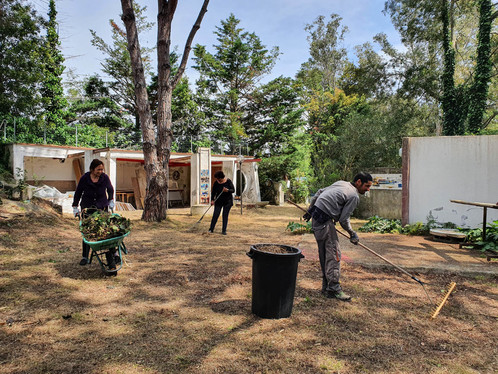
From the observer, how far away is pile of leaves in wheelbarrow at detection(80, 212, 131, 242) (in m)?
4.82

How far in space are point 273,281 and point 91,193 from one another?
358 cm

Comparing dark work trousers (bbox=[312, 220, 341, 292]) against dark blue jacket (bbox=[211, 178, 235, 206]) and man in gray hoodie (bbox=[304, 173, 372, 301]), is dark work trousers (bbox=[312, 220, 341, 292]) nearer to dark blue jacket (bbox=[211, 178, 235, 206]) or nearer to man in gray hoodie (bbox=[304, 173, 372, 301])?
man in gray hoodie (bbox=[304, 173, 372, 301])

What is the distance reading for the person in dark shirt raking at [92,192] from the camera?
5.40m

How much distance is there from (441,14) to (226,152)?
1750 cm

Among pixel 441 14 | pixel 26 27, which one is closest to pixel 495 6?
pixel 441 14

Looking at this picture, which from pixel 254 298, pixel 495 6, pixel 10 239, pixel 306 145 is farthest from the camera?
pixel 306 145

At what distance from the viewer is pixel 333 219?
14.3 ft

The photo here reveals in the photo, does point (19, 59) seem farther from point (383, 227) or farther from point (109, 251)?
point (383, 227)

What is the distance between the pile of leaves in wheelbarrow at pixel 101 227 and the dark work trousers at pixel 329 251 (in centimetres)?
290

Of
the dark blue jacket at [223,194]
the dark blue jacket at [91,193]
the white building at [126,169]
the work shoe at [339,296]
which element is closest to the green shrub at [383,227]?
the dark blue jacket at [223,194]

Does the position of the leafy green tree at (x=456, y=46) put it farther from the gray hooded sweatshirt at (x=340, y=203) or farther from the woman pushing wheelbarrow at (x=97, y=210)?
the woman pushing wheelbarrow at (x=97, y=210)

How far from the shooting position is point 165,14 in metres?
11.1

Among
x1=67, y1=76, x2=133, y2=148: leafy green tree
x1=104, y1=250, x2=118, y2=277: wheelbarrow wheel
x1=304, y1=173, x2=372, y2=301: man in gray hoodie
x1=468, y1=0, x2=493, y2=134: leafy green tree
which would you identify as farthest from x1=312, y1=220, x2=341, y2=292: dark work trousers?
x1=67, y1=76, x2=133, y2=148: leafy green tree

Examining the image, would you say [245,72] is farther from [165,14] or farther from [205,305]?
[205,305]
